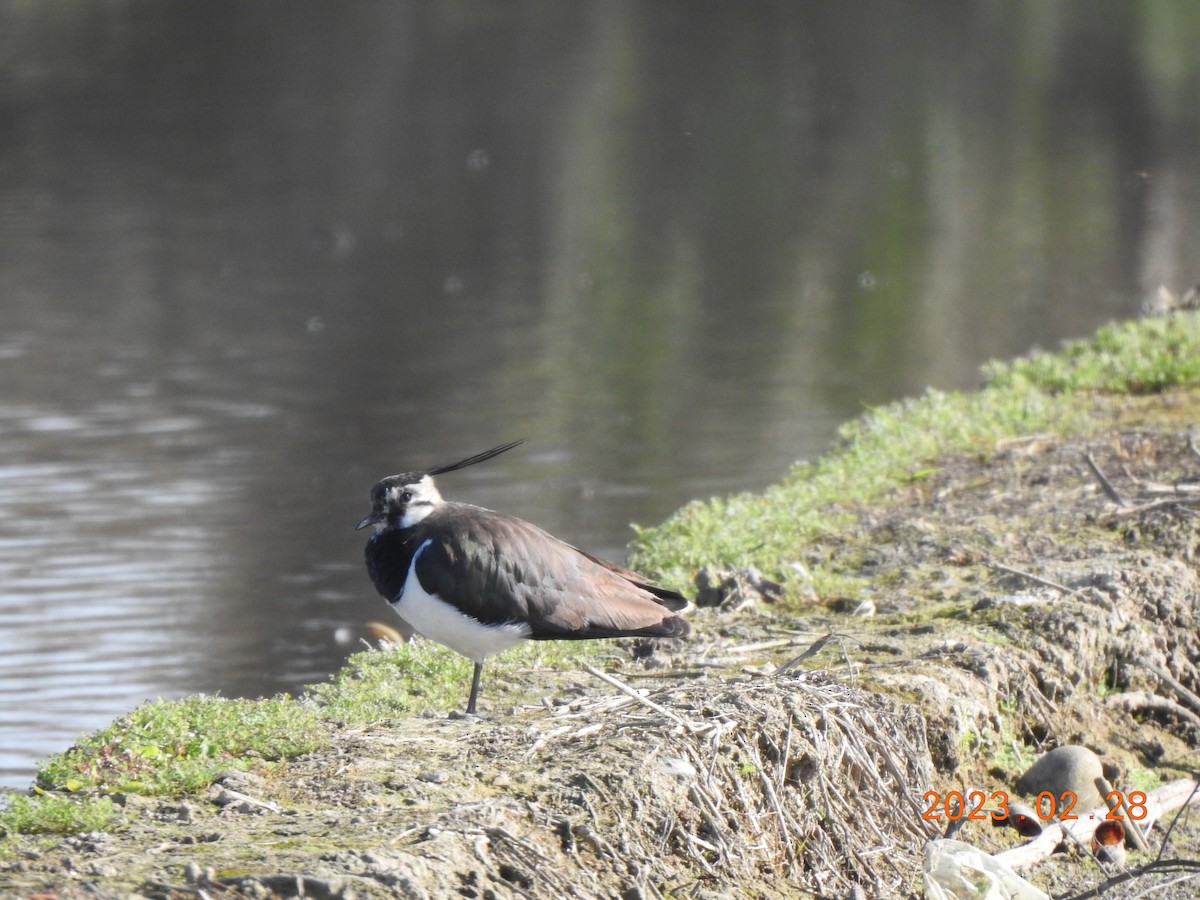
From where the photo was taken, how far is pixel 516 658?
17.4 ft

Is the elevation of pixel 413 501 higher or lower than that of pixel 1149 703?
higher

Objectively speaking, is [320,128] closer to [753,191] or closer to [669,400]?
[753,191]

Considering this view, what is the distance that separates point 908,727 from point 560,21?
29677mm

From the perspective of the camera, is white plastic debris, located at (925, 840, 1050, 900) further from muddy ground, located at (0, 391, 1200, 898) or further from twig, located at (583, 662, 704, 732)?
twig, located at (583, 662, 704, 732)

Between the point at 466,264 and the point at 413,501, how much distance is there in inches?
457

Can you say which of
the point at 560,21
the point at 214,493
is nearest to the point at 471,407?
→ the point at 214,493

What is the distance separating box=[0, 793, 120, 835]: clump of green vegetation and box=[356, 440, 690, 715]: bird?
1056 mm

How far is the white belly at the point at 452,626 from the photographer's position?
445 cm

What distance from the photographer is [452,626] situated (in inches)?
176

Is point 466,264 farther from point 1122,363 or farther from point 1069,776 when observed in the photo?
point 1069,776

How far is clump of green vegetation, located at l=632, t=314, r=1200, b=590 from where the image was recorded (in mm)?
6287

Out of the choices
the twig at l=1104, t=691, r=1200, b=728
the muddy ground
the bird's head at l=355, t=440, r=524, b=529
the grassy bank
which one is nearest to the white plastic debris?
the muddy ground

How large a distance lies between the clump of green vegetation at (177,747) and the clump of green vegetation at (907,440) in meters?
2.01

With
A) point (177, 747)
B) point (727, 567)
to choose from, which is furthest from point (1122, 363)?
point (177, 747)
